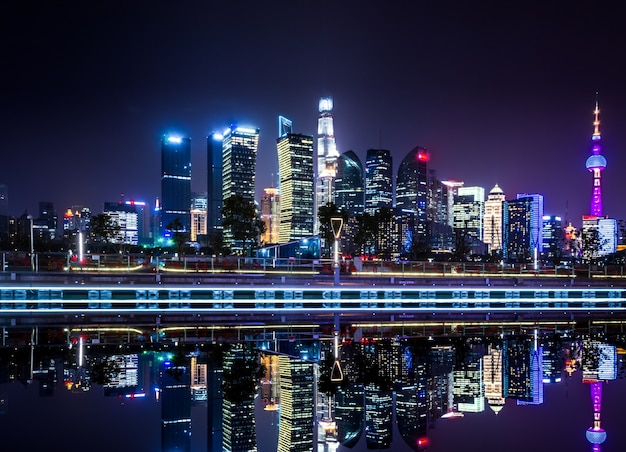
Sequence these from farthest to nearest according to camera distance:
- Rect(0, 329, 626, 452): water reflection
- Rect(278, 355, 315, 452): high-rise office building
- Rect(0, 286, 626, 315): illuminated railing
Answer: Rect(0, 286, 626, 315): illuminated railing
Rect(0, 329, 626, 452): water reflection
Rect(278, 355, 315, 452): high-rise office building

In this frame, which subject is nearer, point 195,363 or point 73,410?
point 73,410

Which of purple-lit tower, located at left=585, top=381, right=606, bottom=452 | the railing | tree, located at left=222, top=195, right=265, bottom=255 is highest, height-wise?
tree, located at left=222, top=195, right=265, bottom=255

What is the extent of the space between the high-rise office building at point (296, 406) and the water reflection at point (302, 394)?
32mm

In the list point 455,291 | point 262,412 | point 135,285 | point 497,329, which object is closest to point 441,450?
point 262,412

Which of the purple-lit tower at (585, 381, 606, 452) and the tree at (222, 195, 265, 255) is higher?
the tree at (222, 195, 265, 255)

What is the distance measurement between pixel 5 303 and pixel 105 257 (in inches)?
197

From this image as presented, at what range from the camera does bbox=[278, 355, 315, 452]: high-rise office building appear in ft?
26.5

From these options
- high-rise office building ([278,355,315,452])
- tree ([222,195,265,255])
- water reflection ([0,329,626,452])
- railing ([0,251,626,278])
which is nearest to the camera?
high-rise office building ([278,355,315,452])

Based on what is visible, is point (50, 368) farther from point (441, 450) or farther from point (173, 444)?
point (441, 450)

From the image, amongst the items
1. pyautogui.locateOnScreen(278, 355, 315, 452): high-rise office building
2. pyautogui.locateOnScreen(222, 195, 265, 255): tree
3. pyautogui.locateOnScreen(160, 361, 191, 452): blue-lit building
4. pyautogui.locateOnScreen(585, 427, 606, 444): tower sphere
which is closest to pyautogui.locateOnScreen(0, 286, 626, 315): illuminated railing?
pyautogui.locateOnScreen(278, 355, 315, 452): high-rise office building

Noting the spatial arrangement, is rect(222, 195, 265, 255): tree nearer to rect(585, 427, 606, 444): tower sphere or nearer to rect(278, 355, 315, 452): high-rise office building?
rect(278, 355, 315, 452): high-rise office building

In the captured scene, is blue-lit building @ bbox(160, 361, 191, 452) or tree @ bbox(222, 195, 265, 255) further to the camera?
tree @ bbox(222, 195, 265, 255)

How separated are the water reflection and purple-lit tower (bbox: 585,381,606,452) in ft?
0.08

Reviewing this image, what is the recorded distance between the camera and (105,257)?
Result: 29219mm
